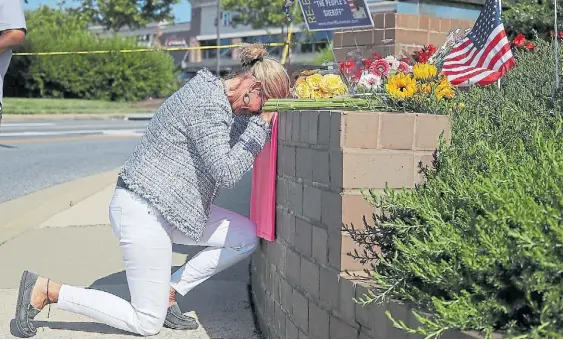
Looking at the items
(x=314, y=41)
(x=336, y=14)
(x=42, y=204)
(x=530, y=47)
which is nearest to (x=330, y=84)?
(x=530, y=47)

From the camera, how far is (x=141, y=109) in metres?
29.8

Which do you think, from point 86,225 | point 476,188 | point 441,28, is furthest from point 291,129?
point 441,28

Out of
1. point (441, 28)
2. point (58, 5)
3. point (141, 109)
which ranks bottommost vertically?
point (141, 109)

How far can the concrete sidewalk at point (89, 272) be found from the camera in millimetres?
4191

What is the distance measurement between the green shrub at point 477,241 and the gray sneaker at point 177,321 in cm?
152

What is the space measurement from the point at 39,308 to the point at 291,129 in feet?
5.36

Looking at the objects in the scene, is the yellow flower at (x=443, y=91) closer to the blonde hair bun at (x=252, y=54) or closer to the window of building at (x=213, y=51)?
the blonde hair bun at (x=252, y=54)

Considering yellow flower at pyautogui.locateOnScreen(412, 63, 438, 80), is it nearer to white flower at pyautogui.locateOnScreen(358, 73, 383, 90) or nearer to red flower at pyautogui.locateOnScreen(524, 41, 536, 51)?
white flower at pyautogui.locateOnScreen(358, 73, 383, 90)

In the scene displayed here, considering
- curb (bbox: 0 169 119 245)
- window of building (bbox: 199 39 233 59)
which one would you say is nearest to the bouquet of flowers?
curb (bbox: 0 169 119 245)

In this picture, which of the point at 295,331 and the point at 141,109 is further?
the point at 141,109

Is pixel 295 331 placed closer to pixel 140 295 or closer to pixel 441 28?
pixel 140 295

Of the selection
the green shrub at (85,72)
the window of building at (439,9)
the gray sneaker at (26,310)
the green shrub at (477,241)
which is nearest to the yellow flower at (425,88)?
the green shrub at (477,241)

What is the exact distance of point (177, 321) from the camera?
13.6 ft

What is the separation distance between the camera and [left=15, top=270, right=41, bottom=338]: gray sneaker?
13.0 feet
